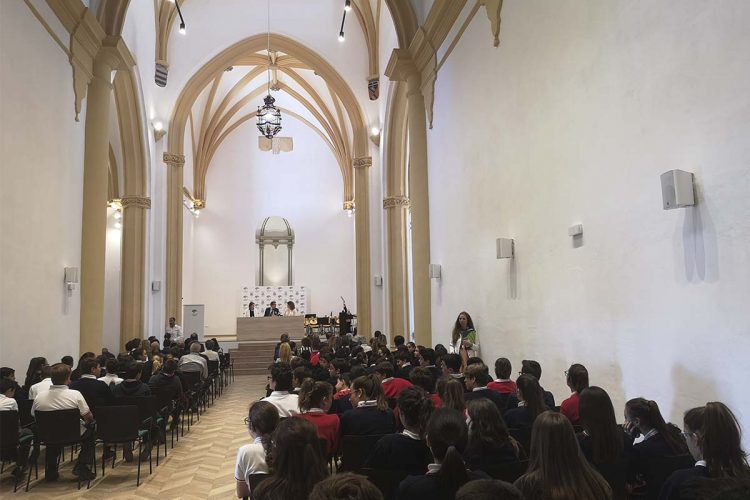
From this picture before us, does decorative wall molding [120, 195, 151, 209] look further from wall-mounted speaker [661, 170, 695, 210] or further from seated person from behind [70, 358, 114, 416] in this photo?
wall-mounted speaker [661, 170, 695, 210]

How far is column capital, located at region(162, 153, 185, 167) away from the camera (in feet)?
53.8

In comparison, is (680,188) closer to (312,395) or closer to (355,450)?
(355,450)

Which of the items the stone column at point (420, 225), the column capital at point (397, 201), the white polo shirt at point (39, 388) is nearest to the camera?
the white polo shirt at point (39, 388)

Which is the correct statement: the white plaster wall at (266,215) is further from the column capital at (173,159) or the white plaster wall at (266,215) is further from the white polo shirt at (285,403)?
the white polo shirt at (285,403)

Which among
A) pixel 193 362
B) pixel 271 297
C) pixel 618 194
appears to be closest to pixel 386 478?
pixel 618 194

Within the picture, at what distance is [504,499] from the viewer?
1.53 m

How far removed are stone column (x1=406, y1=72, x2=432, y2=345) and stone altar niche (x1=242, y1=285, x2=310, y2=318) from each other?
42.5 ft

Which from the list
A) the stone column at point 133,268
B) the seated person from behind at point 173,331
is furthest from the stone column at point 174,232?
the stone column at point 133,268

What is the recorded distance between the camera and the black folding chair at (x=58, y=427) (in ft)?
17.1

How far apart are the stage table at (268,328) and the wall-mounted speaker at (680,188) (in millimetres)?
14635

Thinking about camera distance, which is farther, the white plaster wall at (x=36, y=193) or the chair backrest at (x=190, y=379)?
→ the chair backrest at (x=190, y=379)

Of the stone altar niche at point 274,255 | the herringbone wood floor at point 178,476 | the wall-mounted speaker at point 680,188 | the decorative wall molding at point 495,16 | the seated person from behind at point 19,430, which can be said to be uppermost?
the decorative wall molding at point 495,16

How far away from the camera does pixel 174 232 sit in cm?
1695

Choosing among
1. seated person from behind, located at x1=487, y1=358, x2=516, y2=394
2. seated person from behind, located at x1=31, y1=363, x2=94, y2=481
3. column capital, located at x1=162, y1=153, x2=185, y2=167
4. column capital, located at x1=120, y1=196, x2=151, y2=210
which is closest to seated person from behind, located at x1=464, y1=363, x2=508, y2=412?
seated person from behind, located at x1=487, y1=358, x2=516, y2=394
